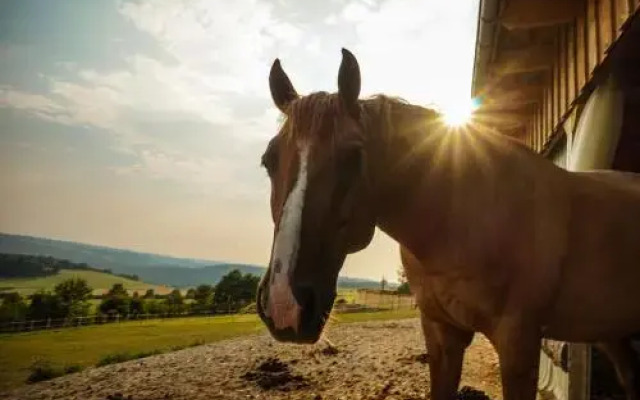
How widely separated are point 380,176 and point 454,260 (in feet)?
1.74

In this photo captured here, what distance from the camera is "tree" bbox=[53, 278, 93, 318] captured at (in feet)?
114

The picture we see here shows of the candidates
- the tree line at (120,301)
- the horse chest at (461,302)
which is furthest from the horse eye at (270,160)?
the tree line at (120,301)

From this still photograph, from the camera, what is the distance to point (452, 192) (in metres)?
2.15

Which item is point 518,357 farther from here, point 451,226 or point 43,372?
point 43,372

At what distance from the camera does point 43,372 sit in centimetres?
1502

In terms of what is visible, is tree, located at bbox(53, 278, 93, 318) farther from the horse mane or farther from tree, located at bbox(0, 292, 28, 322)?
the horse mane

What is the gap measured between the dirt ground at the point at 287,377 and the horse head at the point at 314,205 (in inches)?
168

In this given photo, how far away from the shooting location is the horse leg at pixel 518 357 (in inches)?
75.3

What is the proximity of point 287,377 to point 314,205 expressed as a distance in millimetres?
7115

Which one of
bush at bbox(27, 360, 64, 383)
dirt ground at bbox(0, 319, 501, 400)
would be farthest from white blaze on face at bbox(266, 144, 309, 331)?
bush at bbox(27, 360, 64, 383)

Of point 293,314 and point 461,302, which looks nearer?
point 293,314

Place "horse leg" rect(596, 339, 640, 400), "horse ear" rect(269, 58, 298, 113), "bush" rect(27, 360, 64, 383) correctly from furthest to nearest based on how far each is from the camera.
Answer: "bush" rect(27, 360, 64, 383) → "horse leg" rect(596, 339, 640, 400) → "horse ear" rect(269, 58, 298, 113)

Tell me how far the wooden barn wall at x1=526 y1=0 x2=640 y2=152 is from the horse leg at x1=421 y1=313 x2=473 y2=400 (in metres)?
2.18

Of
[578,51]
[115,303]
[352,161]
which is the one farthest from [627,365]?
[115,303]
